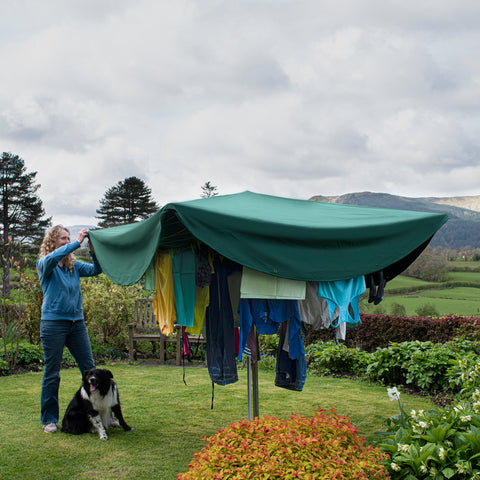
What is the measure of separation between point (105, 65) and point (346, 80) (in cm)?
501

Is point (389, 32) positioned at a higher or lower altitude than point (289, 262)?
higher

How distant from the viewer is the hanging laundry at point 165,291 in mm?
3652

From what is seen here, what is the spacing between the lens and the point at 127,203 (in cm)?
4300

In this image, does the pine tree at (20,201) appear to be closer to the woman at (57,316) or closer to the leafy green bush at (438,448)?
the woman at (57,316)

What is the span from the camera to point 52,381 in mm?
4480

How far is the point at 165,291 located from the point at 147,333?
582 centimetres

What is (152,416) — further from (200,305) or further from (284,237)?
(284,237)

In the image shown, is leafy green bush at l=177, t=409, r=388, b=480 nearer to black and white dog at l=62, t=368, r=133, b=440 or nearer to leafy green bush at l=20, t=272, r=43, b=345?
black and white dog at l=62, t=368, r=133, b=440

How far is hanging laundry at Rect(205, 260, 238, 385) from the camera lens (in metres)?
3.63

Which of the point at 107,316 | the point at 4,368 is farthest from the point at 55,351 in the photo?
the point at 107,316

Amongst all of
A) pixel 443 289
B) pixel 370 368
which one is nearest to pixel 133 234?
pixel 370 368

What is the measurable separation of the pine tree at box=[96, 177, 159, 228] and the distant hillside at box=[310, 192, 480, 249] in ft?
55.7

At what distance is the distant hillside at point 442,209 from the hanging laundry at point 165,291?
25.5ft

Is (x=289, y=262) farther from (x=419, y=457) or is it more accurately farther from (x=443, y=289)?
(x=443, y=289)
